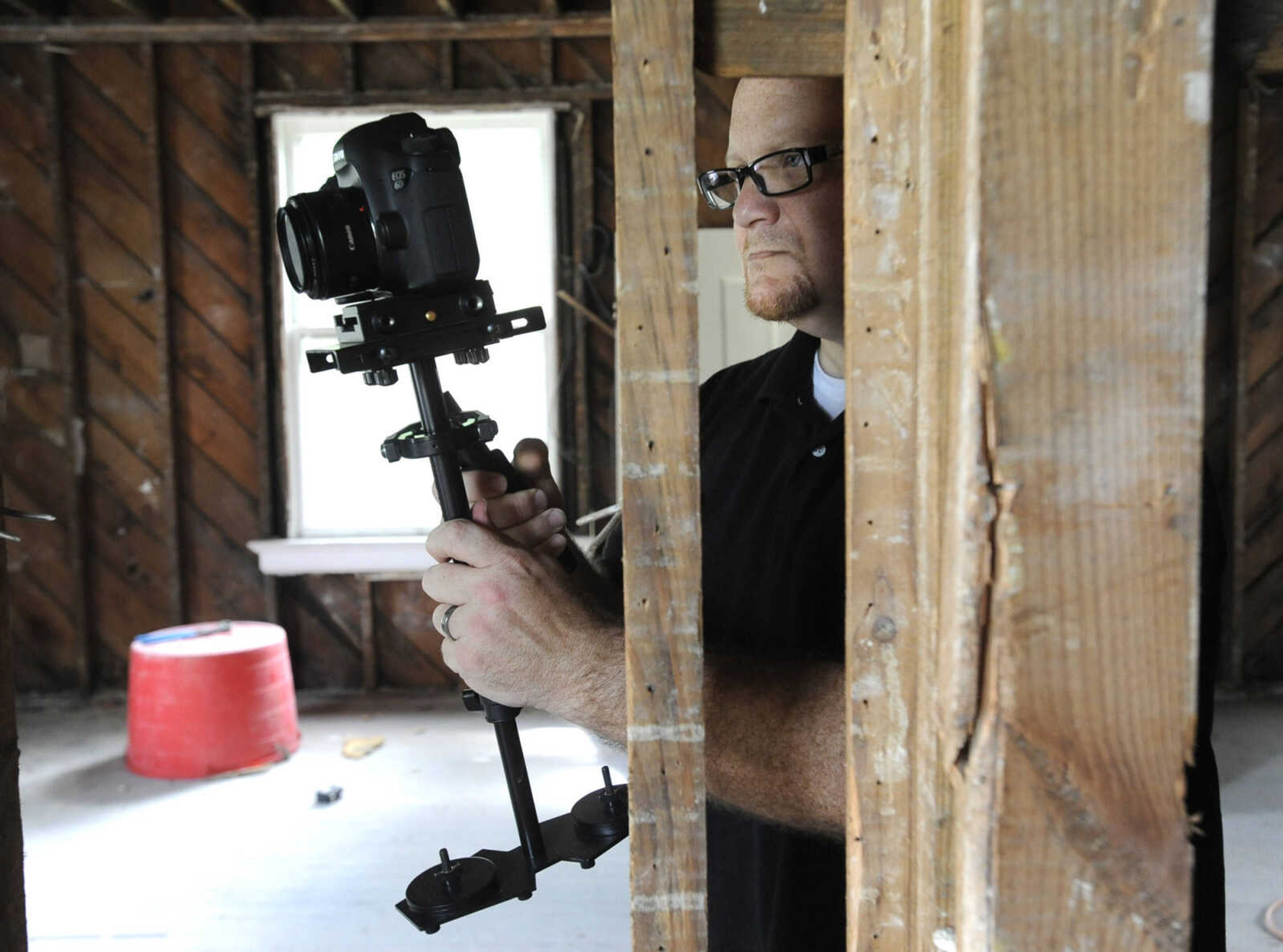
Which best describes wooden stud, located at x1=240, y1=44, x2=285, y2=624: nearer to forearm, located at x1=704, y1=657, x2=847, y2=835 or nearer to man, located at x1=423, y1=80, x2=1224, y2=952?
man, located at x1=423, y1=80, x2=1224, y2=952

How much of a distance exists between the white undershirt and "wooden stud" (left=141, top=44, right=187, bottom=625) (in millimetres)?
3560

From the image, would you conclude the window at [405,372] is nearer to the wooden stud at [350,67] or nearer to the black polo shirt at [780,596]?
the wooden stud at [350,67]

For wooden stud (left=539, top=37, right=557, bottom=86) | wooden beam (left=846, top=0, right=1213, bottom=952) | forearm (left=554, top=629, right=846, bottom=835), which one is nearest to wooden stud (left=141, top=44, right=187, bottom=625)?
wooden stud (left=539, top=37, right=557, bottom=86)

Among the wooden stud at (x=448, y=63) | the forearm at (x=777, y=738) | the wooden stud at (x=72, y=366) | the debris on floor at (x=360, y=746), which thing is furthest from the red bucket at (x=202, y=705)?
the forearm at (x=777, y=738)

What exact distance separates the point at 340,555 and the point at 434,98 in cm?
189

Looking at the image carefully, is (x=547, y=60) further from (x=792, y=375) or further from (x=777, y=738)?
(x=777, y=738)

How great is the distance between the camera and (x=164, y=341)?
4.15 metres

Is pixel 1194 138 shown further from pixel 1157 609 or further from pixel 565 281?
pixel 565 281

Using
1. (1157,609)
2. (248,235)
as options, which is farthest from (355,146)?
(248,235)

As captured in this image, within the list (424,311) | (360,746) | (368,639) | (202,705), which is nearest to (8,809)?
(424,311)

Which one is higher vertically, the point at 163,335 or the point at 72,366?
the point at 163,335

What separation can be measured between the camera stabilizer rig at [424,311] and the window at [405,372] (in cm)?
299

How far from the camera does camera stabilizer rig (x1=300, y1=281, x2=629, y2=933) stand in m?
1.04

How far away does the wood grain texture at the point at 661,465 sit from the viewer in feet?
1.84
